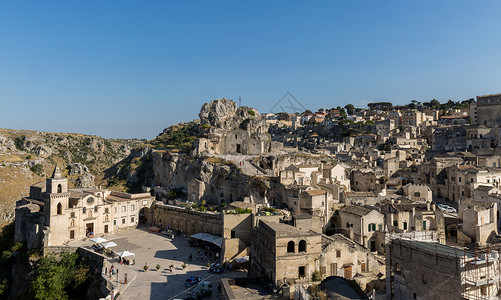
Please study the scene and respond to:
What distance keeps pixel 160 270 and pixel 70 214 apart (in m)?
15.4

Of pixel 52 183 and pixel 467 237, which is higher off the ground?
pixel 52 183

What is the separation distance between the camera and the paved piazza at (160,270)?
79.1 ft

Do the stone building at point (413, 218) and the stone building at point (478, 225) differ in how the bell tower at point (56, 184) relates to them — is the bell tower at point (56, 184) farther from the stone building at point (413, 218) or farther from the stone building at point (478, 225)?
the stone building at point (478, 225)

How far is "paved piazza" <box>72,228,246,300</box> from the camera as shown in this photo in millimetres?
24103

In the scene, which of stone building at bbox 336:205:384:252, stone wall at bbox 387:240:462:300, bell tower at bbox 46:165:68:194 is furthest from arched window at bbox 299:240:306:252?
bell tower at bbox 46:165:68:194

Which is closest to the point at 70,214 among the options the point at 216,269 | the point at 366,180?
the point at 216,269

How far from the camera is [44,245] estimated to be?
34469 mm

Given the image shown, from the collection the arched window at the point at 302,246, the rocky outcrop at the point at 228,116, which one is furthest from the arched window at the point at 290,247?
the rocky outcrop at the point at 228,116

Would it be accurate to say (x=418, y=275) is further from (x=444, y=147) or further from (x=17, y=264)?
(x=444, y=147)

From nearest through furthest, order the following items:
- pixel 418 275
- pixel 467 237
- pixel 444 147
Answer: pixel 418 275 < pixel 467 237 < pixel 444 147

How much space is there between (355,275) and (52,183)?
1223 inches

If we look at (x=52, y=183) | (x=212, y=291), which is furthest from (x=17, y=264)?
(x=212, y=291)

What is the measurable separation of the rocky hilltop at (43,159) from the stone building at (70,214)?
22.0 meters

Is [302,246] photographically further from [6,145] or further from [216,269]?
[6,145]
